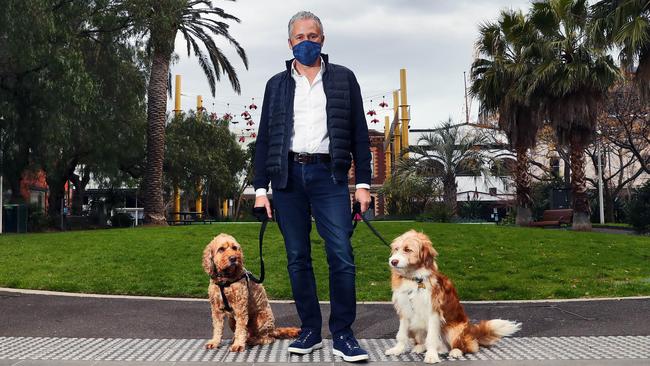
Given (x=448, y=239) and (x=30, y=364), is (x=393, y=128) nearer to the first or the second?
(x=448, y=239)

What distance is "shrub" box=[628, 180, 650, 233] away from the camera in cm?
2267

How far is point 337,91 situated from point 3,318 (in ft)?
15.3

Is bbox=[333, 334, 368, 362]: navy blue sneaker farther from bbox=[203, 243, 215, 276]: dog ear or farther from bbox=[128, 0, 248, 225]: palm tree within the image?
bbox=[128, 0, 248, 225]: palm tree

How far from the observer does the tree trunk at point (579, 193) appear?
926 inches

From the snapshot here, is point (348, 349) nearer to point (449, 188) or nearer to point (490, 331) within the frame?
point (490, 331)

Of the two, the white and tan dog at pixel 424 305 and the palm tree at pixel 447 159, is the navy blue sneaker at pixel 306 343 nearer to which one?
the white and tan dog at pixel 424 305

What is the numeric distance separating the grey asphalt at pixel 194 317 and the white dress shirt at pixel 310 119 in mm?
2037

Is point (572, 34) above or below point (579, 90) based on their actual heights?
above

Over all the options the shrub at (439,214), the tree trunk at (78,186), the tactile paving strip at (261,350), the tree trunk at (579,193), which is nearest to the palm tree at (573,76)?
the tree trunk at (579,193)

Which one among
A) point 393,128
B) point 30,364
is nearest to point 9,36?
point 30,364

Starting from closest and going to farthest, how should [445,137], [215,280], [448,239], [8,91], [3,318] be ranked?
[215,280], [3,318], [448,239], [8,91], [445,137]

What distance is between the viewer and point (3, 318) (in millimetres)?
6535

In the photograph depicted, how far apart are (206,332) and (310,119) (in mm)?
2485

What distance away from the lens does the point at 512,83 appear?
2520 cm
